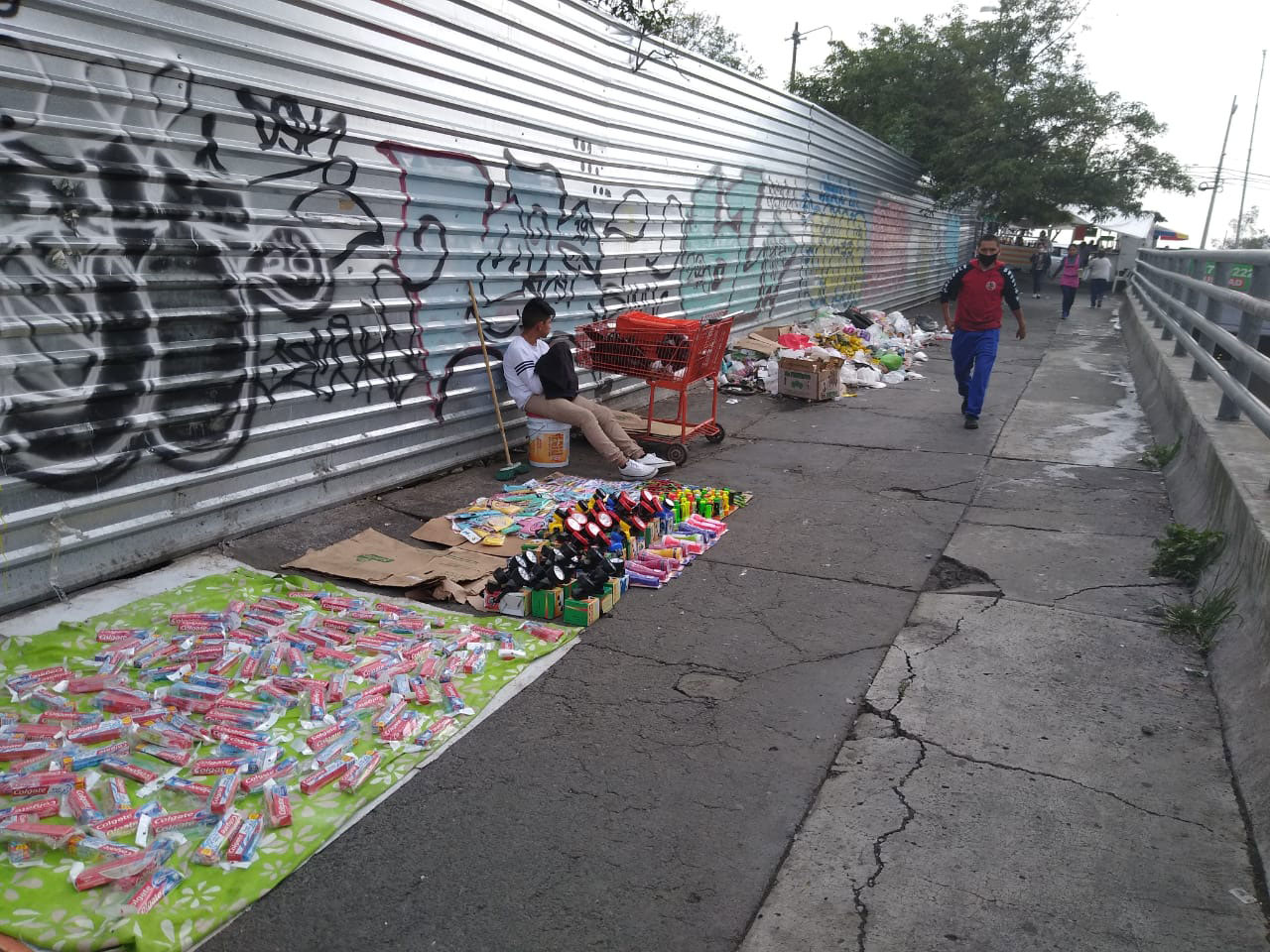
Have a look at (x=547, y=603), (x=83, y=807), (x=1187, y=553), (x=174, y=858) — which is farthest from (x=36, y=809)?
(x=1187, y=553)

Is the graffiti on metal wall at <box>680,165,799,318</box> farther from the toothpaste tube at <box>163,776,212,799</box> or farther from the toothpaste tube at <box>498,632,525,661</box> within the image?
the toothpaste tube at <box>163,776,212,799</box>

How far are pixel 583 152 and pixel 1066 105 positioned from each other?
20626 mm

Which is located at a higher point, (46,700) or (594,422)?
(594,422)

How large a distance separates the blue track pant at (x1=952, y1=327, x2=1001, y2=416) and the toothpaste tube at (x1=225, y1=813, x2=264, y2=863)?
8003 millimetres

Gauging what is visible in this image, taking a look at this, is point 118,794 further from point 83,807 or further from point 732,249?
point 732,249

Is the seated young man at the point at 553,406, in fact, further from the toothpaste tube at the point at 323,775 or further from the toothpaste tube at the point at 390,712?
the toothpaste tube at the point at 323,775

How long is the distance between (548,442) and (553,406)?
34 cm

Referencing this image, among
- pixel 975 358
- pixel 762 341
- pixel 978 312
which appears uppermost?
pixel 978 312

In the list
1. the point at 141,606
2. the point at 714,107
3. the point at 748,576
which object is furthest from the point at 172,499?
the point at 714,107

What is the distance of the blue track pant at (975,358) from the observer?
8961mm

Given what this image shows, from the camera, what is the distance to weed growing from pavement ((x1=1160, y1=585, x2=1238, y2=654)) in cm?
415

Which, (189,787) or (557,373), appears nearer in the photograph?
(189,787)

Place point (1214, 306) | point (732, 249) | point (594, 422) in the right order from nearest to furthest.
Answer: point (594, 422)
point (1214, 306)
point (732, 249)

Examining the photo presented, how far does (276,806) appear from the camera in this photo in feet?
9.59
